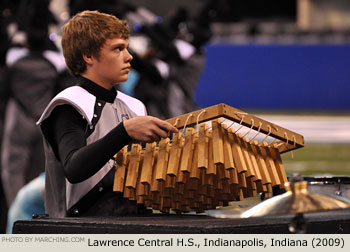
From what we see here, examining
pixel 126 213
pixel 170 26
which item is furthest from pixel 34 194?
pixel 170 26

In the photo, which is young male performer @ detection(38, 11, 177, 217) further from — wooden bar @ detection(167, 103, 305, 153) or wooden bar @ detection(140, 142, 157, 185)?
wooden bar @ detection(167, 103, 305, 153)

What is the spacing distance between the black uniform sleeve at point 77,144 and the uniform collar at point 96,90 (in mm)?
158

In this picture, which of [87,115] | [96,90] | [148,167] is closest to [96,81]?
[96,90]

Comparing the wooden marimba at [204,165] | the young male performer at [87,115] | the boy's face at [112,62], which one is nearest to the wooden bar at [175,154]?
the wooden marimba at [204,165]

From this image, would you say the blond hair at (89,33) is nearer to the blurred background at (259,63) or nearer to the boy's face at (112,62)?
the boy's face at (112,62)

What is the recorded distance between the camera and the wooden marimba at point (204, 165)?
8.95ft

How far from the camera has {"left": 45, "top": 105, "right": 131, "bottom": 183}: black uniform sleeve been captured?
8.85 ft

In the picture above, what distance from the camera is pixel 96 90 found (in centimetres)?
311

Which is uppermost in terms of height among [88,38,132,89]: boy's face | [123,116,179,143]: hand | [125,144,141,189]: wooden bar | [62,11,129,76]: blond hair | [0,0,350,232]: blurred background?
[0,0,350,232]: blurred background

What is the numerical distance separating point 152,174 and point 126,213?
0.93ft

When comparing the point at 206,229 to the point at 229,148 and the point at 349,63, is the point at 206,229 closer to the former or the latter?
the point at 229,148

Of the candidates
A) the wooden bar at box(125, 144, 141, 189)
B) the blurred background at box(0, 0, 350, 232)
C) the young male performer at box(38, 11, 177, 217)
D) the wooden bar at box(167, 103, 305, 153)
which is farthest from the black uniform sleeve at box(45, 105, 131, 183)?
the blurred background at box(0, 0, 350, 232)

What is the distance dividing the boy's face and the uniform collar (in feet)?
0.09

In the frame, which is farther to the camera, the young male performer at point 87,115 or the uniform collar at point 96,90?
the uniform collar at point 96,90
